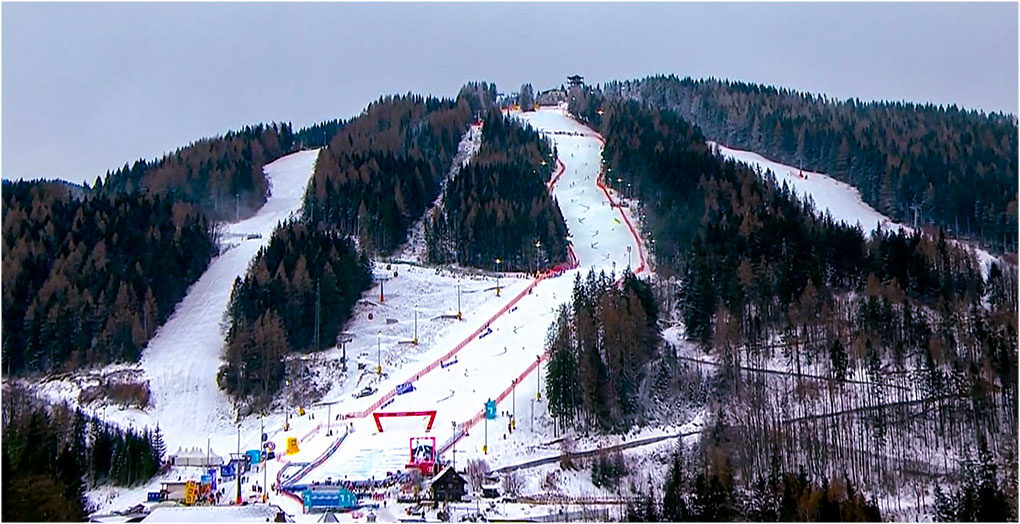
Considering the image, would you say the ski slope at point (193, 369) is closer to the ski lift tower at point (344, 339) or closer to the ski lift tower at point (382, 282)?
the ski lift tower at point (344, 339)

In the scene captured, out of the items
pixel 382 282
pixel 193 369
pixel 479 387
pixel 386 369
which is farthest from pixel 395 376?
pixel 382 282

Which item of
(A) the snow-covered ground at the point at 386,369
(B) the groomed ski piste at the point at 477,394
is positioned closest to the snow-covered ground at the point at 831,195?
(A) the snow-covered ground at the point at 386,369

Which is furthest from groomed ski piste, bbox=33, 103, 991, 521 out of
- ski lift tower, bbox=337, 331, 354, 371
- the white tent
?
the white tent

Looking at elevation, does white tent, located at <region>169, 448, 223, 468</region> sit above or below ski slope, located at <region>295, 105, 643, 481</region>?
below

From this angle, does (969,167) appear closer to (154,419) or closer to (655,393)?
(655,393)

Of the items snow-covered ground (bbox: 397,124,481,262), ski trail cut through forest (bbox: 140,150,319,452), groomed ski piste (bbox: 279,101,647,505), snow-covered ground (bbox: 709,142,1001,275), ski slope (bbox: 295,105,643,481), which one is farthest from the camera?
snow-covered ground (bbox: 709,142,1001,275)

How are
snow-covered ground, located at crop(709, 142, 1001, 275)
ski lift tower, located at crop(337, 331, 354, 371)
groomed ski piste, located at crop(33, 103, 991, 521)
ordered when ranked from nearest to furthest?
groomed ski piste, located at crop(33, 103, 991, 521)
ski lift tower, located at crop(337, 331, 354, 371)
snow-covered ground, located at crop(709, 142, 1001, 275)

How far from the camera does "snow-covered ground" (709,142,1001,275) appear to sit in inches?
2970

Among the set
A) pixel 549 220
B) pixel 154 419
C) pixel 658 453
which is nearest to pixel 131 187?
pixel 549 220

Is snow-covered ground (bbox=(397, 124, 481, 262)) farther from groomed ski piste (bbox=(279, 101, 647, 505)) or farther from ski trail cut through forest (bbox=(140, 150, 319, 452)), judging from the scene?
ski trail cut through forest (bbox=(140, 150, 319, 452))

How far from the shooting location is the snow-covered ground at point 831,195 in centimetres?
7544

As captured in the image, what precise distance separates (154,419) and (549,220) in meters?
31.0

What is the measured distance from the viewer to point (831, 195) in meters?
84.6

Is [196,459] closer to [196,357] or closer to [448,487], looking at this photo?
[448,487]
